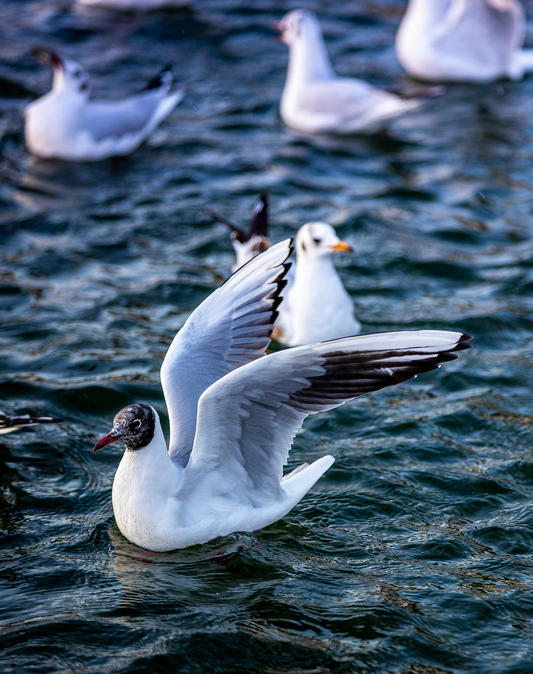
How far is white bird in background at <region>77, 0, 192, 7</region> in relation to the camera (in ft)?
46.7

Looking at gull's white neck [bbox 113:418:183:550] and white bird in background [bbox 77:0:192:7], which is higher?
white bird in background [bbox 77:0:192:7]

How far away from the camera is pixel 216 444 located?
4.70 m

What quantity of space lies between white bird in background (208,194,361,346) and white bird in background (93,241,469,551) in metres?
1.74

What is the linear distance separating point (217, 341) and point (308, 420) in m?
1.23

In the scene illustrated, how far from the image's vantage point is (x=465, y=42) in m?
12.3

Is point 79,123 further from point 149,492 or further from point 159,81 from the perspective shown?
point 149,492

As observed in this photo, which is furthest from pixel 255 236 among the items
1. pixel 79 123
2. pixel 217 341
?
pixel 79 123

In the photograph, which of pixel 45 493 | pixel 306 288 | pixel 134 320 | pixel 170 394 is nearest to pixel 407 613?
pixel 170 394

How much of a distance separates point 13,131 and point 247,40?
4.12 metres

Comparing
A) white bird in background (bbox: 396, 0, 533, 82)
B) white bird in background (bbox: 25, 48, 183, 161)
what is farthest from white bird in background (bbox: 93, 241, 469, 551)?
white bird in background (bbox: 396, 0, 533, 82)

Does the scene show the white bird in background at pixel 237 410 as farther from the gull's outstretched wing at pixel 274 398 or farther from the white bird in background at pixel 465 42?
the white bird in background at pixel 465 42

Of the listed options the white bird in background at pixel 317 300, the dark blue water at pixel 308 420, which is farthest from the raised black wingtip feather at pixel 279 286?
the white bird in background at pixel 317 300

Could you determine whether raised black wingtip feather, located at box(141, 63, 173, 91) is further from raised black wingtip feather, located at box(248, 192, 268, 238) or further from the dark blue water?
raised black wingtip feather, located at box(248, 192, 268, 238)

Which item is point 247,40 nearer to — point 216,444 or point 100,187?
point 100,187
